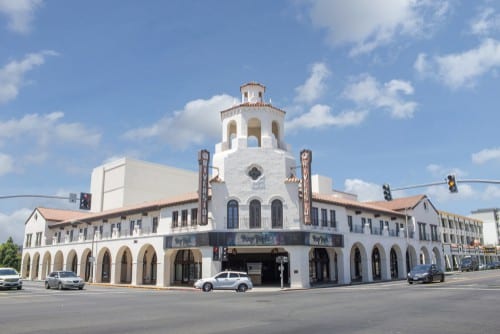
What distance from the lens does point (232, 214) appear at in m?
35.9

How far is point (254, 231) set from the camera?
3494 centimetres

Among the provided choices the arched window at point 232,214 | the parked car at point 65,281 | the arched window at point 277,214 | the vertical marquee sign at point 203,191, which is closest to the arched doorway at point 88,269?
the parked car at point 65,281

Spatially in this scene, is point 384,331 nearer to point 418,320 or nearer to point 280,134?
point 418,320

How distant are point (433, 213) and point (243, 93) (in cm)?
3230

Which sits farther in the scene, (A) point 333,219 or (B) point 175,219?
(A) point 333,219

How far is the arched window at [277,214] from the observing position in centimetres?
3547

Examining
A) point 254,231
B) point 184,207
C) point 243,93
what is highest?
point 243,93

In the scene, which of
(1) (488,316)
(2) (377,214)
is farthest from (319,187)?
(1) (488,316)

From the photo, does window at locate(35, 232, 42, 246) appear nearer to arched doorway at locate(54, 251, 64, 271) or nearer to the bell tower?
arched doorway at locate(54, 251, 64, 271)

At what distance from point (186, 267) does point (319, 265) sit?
12.4 metres

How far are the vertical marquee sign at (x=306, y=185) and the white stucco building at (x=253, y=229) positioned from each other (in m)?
0.08

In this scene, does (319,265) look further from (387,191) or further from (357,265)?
(387,191)

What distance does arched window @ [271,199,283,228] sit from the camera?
35469mm

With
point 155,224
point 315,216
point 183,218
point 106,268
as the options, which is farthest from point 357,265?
point 106,268
